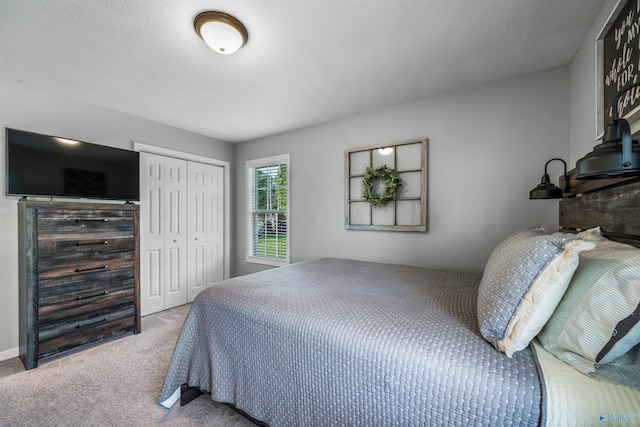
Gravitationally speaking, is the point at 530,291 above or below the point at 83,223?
below

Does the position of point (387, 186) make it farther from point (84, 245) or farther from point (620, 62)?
point (84, 245)

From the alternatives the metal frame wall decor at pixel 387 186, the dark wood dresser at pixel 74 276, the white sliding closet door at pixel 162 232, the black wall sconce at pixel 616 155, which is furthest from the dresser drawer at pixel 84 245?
the black wall sconce at pixel 616 155

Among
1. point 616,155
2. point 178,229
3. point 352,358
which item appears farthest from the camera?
point 178,229

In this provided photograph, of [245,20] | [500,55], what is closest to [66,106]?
[245,20]

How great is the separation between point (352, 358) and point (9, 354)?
10.5 feet

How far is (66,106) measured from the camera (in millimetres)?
2711

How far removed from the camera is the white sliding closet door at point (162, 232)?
330 centimetres

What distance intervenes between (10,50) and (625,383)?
12.0ft

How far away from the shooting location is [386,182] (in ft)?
9.86

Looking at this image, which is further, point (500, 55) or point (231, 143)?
point (231, 143)

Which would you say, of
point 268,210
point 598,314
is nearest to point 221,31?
point 598,314

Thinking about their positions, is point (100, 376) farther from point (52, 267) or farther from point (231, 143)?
point (231, 143)

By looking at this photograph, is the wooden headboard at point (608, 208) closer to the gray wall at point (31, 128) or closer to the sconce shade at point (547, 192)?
the sconce shade at point (547, 192)

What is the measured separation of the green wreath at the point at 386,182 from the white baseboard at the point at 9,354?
3.59 metres
